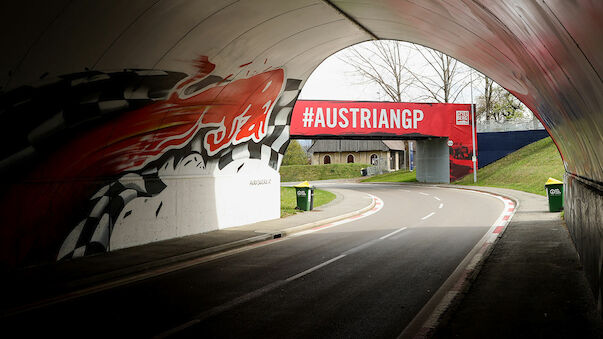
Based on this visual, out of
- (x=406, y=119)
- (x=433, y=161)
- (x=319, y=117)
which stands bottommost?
(x=433, y=161)

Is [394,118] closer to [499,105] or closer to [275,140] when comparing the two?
[275,140]

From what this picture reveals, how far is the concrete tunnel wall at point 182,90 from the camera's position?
663 centimetres

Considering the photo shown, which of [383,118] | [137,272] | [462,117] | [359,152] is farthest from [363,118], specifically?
[359,152]

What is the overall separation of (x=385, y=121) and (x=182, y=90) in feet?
98.2

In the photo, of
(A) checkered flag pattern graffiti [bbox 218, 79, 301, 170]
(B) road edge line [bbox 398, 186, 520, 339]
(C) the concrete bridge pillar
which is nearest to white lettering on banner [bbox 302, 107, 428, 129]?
(C) the concrete bridge pillar

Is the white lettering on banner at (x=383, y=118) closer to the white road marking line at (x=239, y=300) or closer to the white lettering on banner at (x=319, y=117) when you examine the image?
the white lettering on banner at (x=319, y=117)

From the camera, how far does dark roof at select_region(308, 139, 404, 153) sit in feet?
274

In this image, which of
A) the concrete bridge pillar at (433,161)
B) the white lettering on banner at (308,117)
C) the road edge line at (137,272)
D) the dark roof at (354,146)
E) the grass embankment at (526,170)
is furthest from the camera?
the dark roof at (354,146)

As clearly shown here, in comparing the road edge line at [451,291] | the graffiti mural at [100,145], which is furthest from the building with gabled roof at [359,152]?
the road edge line at [451,291]

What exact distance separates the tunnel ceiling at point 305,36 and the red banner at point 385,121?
81.3 feet

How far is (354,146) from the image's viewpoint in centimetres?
8475

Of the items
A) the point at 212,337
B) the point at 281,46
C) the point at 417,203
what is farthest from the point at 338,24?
the point at 417,203

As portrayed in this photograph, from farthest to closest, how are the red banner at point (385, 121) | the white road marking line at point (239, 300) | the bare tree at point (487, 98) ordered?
the bare tree at point (487, 98)
the red banner at point (385, 121)
the white road marking line at point (239, 300)

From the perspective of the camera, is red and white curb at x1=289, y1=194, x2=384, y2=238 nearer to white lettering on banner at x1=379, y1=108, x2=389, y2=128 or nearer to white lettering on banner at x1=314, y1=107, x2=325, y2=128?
white lettering on banner at x1=314, y1=107, x2=325, y2=128
